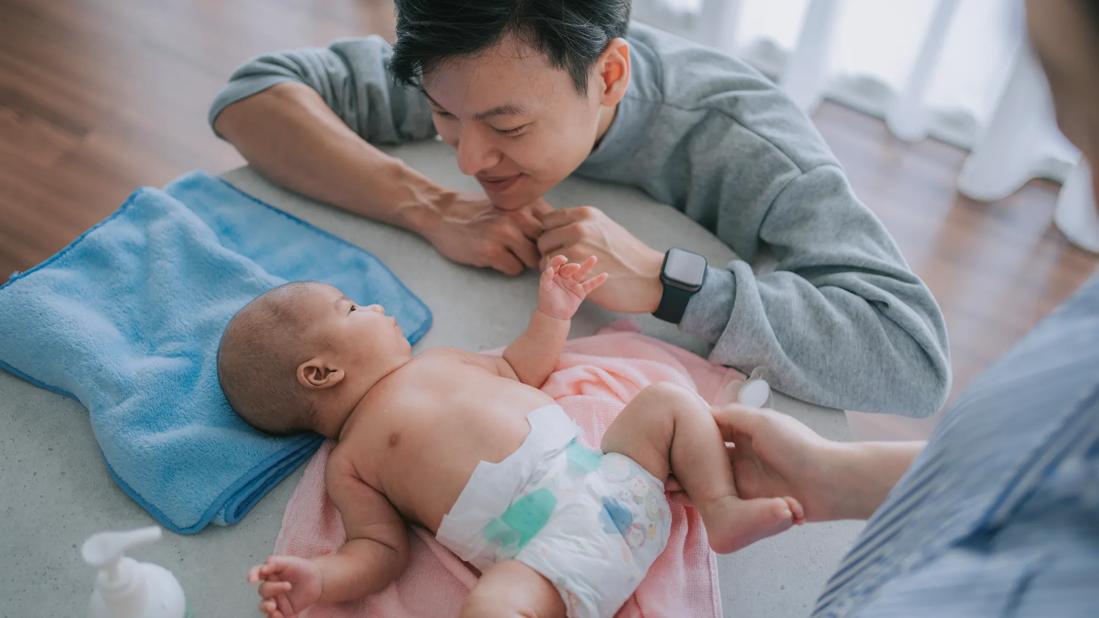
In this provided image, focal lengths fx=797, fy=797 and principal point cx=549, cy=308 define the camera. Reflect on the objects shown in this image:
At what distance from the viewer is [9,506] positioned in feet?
3.32

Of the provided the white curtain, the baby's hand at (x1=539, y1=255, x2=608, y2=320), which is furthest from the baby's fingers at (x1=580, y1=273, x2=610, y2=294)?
the white curtain

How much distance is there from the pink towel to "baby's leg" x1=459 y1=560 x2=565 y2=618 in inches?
3.7

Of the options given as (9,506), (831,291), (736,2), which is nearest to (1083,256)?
(736,2)

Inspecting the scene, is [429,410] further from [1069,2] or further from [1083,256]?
[1083,256]

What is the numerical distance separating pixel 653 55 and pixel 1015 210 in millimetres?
1421

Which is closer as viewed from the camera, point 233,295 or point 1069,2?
point 1069,2

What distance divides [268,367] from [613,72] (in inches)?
25.7

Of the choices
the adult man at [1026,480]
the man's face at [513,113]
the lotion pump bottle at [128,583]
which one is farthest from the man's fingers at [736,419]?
the lotion pump bottle at [128,583]

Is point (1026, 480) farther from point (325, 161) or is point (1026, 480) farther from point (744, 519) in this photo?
point (325, 161)

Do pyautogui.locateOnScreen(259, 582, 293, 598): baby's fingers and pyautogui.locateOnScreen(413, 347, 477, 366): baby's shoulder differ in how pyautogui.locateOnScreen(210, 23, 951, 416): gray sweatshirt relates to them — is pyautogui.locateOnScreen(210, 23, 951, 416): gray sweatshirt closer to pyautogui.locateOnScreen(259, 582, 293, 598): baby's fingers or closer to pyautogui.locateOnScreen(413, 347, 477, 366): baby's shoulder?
pyautogui.locateOnScreen(413, 347, 477, 366): baby's shoulder

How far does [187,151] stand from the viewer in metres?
2.19

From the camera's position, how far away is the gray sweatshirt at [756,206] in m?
1.14

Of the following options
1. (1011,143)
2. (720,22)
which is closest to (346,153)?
(720,22)

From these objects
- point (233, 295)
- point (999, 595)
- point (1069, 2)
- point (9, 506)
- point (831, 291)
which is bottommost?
point (9, 506)
